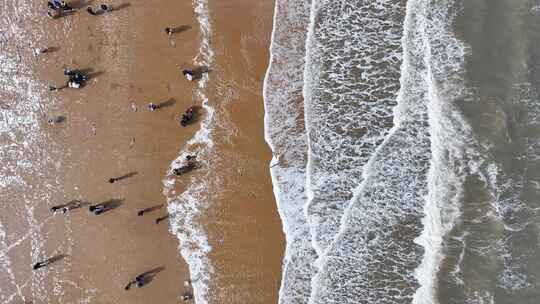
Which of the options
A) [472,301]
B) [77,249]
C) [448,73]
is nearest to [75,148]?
[77,249]

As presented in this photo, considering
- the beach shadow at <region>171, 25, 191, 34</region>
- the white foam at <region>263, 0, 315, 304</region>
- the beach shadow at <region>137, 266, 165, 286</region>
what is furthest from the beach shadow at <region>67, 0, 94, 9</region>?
the beach shadow at <region>137, 266, 165, 286</region>

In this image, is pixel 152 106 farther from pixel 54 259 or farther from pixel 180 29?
pixel 54 259

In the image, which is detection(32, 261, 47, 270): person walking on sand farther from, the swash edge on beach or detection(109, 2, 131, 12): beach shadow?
detection(109, 2, 131, 12): beach shadow

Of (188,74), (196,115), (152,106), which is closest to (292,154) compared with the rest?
(196,115)

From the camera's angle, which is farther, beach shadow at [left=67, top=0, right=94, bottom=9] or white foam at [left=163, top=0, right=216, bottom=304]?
beach shadow at [left=67, top=0, right=94, bottom=9]

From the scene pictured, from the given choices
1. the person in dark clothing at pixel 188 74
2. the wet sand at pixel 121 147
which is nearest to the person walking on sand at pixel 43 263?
the wet sand at pixel 121 147

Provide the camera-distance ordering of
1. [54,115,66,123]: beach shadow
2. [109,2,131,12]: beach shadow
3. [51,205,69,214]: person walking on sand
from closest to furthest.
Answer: [51,205,69,214]: person walking on sand < [54,115,66,123]: beach shadow < [109,2,131,12]: beach shadow

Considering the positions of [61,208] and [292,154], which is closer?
[292,154]
